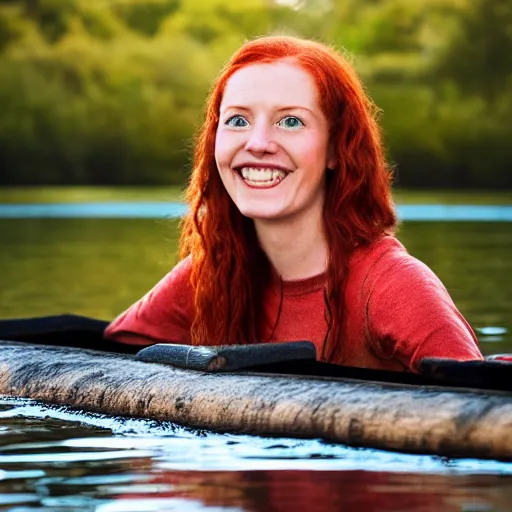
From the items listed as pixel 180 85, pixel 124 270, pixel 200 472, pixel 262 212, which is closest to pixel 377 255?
pixel 262 212

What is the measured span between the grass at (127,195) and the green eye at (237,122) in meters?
58.5

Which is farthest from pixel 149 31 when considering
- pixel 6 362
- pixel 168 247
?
pixel 6 362

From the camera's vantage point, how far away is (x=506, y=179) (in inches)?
2940

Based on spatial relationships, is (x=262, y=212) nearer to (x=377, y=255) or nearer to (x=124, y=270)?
(x=377, y=255)

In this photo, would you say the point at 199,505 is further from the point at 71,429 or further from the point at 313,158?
the point at 313,158

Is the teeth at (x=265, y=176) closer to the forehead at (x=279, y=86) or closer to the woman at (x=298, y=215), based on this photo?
the woman at (x=298, y=215)

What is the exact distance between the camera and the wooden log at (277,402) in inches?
192

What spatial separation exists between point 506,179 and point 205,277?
6954 cm

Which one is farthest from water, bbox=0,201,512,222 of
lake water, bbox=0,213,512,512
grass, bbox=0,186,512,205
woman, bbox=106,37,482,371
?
lake water, bbox=0,213,512,512

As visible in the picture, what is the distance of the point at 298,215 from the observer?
5.99 meters

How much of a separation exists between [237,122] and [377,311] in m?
0.88

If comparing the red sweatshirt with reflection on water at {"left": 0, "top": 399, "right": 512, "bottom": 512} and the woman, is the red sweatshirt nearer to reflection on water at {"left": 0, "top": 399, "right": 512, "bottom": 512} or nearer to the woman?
the woman

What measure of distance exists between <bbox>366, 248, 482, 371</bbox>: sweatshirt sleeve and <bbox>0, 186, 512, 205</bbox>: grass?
5874 centimetres

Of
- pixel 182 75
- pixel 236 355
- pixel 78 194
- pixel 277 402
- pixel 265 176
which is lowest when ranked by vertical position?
pixel 277 402
